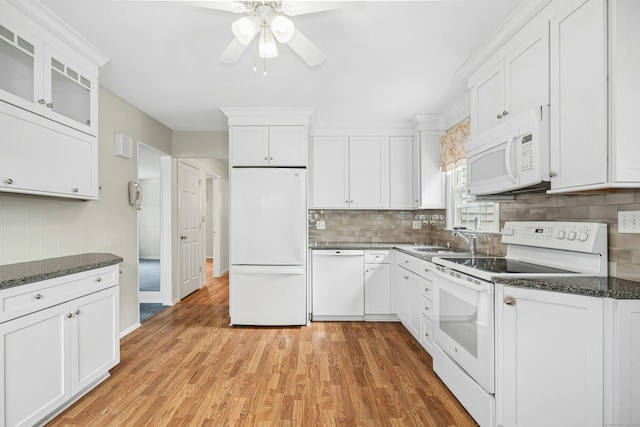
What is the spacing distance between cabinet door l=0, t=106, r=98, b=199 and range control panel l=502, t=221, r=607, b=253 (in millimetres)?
3213

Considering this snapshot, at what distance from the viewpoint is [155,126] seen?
3.88 meters

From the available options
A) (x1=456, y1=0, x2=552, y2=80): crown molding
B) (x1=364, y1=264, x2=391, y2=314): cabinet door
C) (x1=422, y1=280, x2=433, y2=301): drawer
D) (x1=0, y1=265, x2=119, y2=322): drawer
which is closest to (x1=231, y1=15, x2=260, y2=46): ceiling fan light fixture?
(x1=456, y1=0, x2=552, y2=80): crown molding

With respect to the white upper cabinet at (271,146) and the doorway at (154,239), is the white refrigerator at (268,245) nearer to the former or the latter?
the white upper cabinet at (271,146)

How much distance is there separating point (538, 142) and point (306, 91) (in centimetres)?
201

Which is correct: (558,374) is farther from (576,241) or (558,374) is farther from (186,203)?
(186,203)

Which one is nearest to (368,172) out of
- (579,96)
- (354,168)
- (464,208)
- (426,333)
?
(354,168)

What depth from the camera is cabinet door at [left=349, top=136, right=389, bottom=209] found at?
155 inches

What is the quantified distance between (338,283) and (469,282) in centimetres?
195

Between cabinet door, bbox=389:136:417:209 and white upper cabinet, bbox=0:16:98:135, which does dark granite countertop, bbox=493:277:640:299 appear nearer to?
cabinet door, bbox=389:136:417:209

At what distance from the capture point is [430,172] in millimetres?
3732

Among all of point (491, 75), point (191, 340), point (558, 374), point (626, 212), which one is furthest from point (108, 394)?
point (491, 75)

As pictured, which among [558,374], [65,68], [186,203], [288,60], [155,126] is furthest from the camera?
[186,203]

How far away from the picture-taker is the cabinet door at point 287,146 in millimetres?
3504

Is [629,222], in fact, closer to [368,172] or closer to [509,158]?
[509,158]
